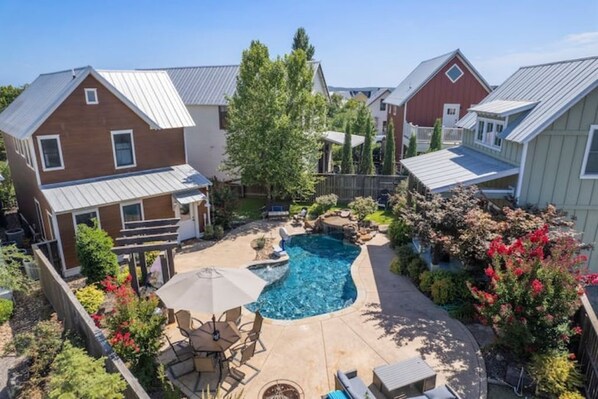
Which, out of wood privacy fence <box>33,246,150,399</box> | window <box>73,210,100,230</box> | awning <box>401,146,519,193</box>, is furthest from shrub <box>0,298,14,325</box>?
awning <box>401,146,519,193</box>

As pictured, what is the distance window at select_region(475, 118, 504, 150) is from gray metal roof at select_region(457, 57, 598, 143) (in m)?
1.41

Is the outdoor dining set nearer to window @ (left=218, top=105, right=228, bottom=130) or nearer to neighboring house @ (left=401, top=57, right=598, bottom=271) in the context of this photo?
neighboring house @ (left=401, top=57, right=598, bottom=271)

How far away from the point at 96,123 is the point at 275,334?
12990mm

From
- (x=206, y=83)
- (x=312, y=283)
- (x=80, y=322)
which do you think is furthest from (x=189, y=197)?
(x=206, y=83)

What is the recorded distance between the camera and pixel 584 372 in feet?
28.3

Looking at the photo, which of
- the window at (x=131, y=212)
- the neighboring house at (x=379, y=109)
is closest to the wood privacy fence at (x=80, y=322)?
the window at (x=131, y=212)

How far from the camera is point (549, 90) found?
45.9 ft

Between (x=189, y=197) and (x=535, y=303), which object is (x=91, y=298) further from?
(x=535, y=303)

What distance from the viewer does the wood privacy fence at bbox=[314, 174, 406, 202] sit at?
967 inches

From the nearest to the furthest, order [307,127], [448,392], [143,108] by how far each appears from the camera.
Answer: [448,392]
[143,108]
[307,127]

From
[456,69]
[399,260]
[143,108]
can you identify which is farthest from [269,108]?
[456,69]

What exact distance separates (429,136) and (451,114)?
15.9 feet

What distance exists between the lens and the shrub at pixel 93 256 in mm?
12867

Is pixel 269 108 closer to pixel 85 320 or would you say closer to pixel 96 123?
pixel 96 123
